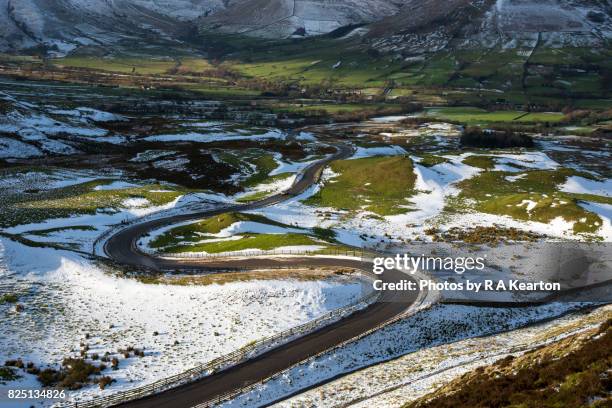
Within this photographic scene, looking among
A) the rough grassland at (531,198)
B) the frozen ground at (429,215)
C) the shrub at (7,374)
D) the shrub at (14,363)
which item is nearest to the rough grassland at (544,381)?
the shrub at (7,374)

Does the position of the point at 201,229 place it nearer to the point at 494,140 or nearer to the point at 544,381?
the point at 544,381

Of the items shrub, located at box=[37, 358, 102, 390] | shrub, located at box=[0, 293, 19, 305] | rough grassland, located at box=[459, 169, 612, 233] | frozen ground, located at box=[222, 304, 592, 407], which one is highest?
rough grassland, located at box=[459, 169, 612, 233]

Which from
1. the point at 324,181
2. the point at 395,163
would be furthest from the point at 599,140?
the point at 324,181

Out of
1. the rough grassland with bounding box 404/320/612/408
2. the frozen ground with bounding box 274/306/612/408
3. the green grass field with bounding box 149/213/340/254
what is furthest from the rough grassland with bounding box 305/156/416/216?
the rough grassland with bounding box 404/320/612/408

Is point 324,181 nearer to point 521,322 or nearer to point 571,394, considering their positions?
point 521,322

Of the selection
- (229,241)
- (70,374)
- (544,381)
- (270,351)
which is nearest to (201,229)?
(229,241)

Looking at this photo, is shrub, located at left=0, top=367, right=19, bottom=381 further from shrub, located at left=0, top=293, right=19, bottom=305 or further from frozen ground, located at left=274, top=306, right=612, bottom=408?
frozen ground, located at left=274, top=306, right=612, bottom=408

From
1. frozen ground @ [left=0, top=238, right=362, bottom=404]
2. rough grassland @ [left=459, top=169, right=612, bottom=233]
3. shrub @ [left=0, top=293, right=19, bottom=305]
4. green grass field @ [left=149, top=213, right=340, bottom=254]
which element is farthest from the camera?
rough grassland @ [left=459, top=169, right=612, bottom=233]
